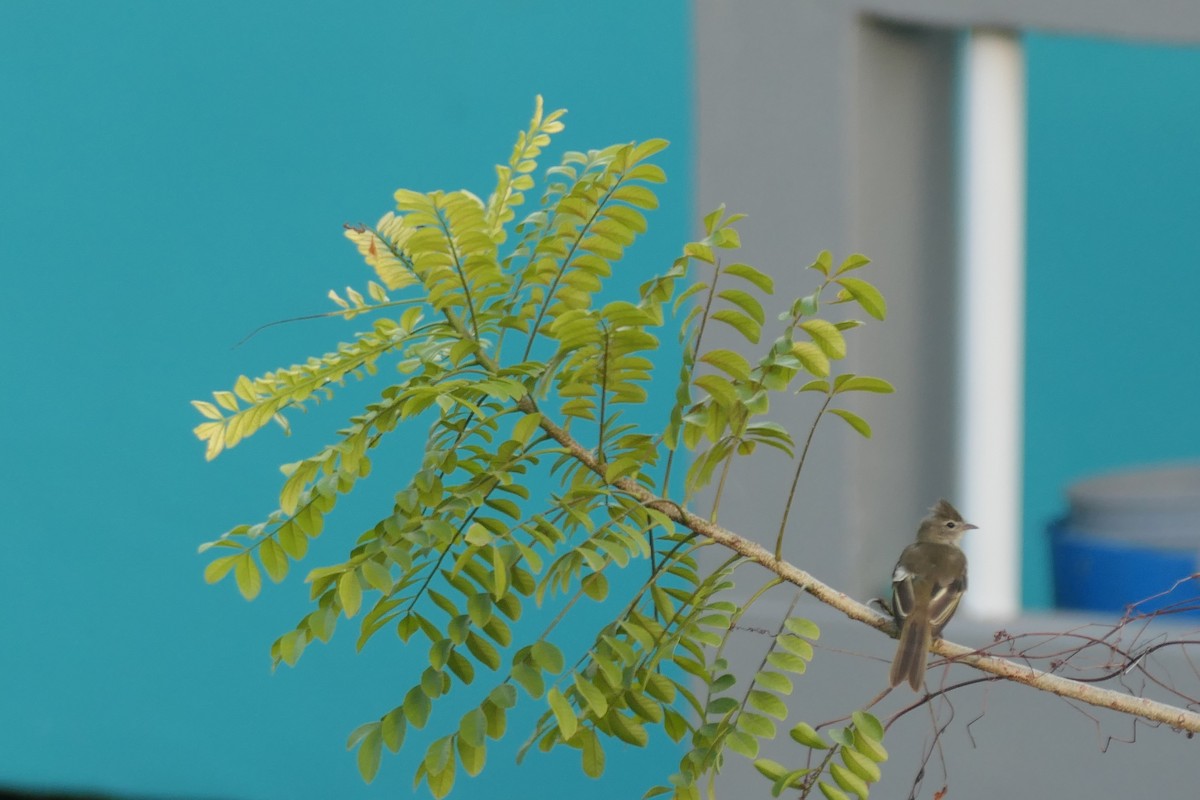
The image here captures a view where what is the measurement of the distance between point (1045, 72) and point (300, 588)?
10.9 feet

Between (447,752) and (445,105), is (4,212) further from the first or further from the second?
(447,752)

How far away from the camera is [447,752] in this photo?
72.0 inches

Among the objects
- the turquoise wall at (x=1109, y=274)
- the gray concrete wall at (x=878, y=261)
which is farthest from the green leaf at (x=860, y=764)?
the turquoise wall at (x=1109, y=274)

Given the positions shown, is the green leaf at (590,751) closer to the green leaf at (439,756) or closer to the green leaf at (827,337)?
the green leaf at (439,756)

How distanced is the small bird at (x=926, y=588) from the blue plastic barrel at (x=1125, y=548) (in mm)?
1271

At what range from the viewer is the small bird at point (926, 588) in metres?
2.24

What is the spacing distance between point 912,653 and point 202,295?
3.03 metres

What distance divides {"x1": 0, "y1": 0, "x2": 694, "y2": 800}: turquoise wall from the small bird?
5.99 ft

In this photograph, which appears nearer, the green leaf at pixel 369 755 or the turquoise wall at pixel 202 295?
the green leaf at pixel 369 755

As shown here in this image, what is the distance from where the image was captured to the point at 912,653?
7.39 ft

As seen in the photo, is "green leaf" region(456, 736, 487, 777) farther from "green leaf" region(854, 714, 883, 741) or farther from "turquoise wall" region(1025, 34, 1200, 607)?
"turquoise wall" region(1025, 34, 1200, 607)

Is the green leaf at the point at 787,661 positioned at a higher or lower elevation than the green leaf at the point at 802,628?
lower

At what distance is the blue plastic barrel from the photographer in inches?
148

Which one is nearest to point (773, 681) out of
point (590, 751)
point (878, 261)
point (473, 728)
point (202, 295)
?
point (590, 751)
